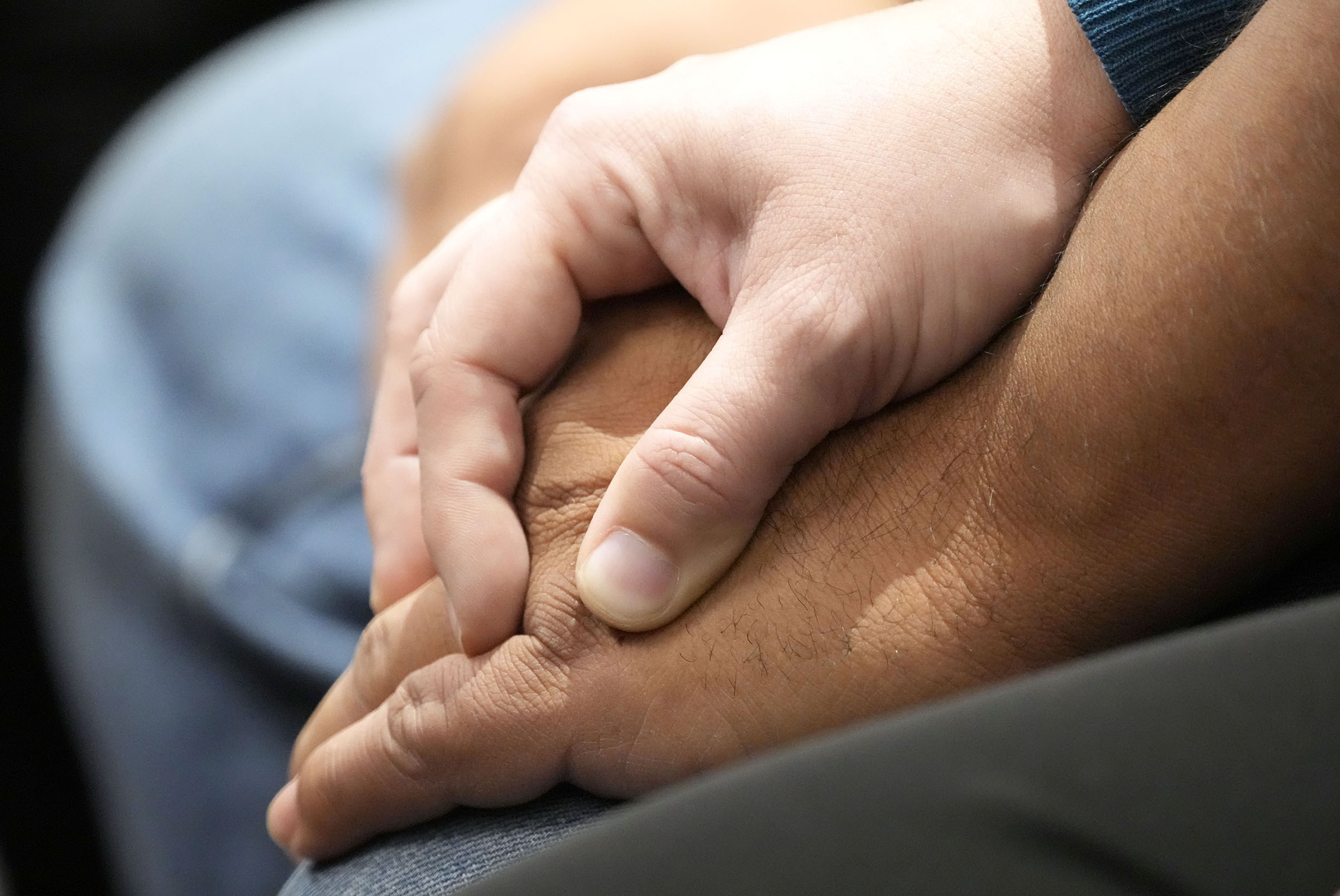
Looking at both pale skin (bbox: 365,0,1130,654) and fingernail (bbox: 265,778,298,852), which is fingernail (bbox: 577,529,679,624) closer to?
pale skin (bbox: 365,0,1130,654)

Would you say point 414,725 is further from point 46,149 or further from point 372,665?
point 46,149


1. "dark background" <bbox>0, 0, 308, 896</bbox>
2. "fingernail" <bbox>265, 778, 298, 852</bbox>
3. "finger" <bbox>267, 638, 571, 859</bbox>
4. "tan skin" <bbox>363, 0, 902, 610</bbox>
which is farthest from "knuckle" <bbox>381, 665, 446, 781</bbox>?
"dark background" <bbox>0, 0, 308, 896</bbox>

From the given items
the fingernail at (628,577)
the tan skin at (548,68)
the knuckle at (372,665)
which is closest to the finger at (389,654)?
the knuckle at (372,665)

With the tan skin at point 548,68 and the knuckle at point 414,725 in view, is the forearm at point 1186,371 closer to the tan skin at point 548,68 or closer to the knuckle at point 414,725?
the knuckle at point 414,725

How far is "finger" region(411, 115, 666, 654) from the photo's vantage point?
611mm

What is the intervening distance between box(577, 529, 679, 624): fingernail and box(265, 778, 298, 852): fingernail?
0.83 ft

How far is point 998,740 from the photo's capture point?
1.29 feet

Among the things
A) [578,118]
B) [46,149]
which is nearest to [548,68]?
[578,118]

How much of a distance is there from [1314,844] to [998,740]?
0.10 meters

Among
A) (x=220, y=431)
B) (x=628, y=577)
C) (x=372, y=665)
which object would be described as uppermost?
(x=628, y=577)

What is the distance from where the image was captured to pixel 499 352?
0.63 m

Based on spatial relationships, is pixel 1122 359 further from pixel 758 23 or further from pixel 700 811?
pixel 758 23

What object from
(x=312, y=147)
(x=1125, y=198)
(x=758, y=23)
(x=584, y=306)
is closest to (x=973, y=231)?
(x=1125, y=198)

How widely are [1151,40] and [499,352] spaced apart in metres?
0.36
